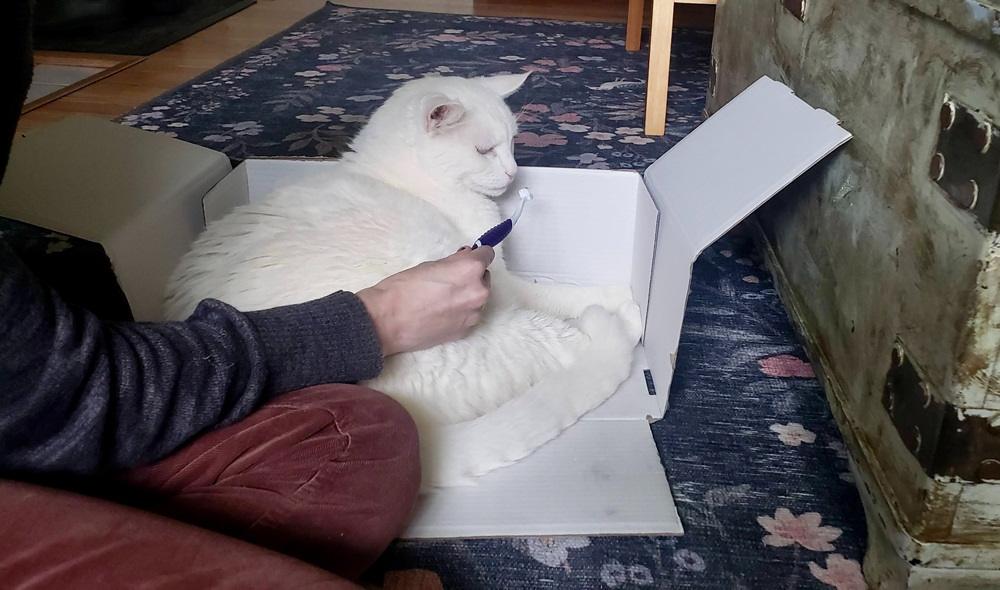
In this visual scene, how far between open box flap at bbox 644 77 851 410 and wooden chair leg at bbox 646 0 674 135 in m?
0.91

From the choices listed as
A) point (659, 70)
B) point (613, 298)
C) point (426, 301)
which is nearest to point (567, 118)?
point (659, 70)

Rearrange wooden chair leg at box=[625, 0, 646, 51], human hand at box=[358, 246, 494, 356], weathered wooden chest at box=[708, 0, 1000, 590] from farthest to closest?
wooden chair leg at box=[625, 0, 646, 51], human hand at box=[358, 246, 494, 356], weathered wooden chest at box=[708, 0, 1000, 590]

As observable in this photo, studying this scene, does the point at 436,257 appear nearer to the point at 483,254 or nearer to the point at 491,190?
the point at 483,254

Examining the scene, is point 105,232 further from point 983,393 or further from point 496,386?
point 983,393

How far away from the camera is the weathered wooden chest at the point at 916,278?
0.65 meters

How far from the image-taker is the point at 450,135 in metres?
1.15

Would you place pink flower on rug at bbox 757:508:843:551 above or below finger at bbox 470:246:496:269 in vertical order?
below

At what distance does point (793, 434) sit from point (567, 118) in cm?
138

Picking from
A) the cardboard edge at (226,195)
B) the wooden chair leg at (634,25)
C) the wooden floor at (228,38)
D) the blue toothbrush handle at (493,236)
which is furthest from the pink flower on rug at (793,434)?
the wooden chair leg at (634,25)

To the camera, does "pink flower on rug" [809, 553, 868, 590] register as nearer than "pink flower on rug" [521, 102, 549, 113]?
Yes

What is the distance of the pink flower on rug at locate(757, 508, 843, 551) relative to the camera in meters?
0.90

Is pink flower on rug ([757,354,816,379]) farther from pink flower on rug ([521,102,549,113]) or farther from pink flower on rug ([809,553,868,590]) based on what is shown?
pink flower on rug ([521,102,549,113])

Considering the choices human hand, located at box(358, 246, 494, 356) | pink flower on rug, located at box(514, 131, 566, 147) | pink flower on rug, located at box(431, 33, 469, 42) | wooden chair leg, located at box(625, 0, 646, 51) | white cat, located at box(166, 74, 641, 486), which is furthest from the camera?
pink flower on rug, located at box(431, 33, 469, 42)

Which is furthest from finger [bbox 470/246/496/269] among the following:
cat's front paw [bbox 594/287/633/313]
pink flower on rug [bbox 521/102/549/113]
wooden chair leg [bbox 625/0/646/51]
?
wooden chair leg [bbox 625/0/646/51]
